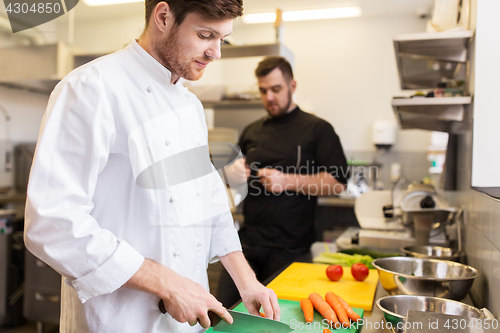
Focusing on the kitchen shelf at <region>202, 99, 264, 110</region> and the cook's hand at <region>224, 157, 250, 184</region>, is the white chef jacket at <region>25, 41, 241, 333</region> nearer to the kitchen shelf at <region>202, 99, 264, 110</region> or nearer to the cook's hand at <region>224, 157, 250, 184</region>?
the cook's hand at <region>224, 157, 250, 184</region>

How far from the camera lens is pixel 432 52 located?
5.41 ft

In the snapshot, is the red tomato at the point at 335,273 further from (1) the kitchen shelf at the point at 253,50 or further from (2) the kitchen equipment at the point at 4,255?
(2) the kitchen equipment at the point at 4,255

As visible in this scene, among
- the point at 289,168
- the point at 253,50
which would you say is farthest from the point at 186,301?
the point at 253,50

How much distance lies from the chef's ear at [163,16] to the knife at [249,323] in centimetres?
53

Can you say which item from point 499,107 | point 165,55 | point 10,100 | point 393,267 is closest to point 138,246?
point 165,55

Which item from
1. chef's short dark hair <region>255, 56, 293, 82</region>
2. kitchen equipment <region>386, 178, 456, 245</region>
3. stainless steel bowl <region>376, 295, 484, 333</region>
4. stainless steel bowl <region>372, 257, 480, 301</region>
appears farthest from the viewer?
chef's short dark hair <region>255, 56, 293, 82</region>

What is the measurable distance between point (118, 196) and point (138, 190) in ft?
0.13

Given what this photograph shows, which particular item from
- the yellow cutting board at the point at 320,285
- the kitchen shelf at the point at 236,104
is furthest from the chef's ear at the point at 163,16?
the kitchen shelf at the point at 236,104

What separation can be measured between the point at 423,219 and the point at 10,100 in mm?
2625

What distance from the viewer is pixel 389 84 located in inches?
169

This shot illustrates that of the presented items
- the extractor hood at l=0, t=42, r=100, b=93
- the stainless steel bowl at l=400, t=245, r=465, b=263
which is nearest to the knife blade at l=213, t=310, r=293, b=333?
the stainless steel bowl at l=400, t=245, r=465, b=263

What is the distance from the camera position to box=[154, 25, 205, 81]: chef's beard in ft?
2.70

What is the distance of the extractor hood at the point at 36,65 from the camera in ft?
8.73

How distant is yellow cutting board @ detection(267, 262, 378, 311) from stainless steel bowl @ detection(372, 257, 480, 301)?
3.3 inches
